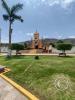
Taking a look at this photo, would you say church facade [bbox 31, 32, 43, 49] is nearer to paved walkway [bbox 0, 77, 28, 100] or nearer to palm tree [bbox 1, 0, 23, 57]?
palm tree [bbox 1, 0, 23, 57]

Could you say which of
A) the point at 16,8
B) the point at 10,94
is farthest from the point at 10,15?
the point at 10,94

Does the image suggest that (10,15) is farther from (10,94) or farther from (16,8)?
(10,94)

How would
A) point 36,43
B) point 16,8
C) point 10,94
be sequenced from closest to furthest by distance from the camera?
point 10,94, point 16,8, point 36,43

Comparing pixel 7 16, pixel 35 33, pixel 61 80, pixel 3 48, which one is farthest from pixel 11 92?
pixel 3 48

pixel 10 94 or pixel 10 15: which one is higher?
pixel 10 15

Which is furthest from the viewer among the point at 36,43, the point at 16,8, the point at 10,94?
the point at 36,43

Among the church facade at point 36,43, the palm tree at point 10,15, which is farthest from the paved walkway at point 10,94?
the church facade at point 36,43

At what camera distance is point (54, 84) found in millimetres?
11992

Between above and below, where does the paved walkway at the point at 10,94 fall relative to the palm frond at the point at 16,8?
below

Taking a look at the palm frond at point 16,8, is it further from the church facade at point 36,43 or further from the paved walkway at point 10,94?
the church facade at point 36,43

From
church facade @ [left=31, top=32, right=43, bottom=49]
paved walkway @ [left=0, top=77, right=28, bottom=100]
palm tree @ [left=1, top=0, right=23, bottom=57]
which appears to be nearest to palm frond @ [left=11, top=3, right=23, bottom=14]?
palm tree @ [left=1, top=0, right=23, bottom=57]

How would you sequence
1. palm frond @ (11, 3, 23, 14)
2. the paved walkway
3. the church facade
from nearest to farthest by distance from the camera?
the paved walkway → palm frond @ (11, 3, 23, 14) → the church facade

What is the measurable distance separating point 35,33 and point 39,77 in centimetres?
5755

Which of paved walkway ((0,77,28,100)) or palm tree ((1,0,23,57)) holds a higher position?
palm tree ((1,0,23,57))
